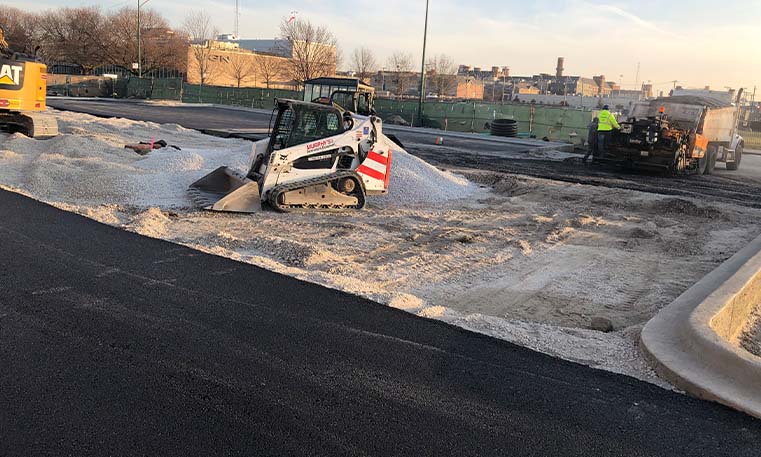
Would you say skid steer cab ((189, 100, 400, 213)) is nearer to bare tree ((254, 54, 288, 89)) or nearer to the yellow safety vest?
A: the yellow safety vest

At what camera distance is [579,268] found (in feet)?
27.0

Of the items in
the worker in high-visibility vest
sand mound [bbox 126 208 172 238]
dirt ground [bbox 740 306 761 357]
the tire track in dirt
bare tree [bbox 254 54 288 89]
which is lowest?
dirt ground [bbox 740 306 761 357]

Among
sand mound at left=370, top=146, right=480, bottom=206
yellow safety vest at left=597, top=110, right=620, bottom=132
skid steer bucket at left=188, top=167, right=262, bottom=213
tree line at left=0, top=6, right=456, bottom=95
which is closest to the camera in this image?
skid steer bucket at left=188, top=167, right=262, bottom=213

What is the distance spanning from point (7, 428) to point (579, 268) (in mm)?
6724

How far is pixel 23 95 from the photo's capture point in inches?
607

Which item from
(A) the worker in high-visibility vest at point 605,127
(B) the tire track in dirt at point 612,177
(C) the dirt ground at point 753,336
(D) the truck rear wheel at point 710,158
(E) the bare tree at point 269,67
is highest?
(E) the bare tree at point 269,67

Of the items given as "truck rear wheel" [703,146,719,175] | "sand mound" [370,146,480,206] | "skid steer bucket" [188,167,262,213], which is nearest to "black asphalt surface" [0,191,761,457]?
"skid steer bucket" [188,167,262,213]

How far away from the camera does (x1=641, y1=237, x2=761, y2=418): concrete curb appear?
414 centimetres

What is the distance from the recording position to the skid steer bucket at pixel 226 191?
32.5 feet

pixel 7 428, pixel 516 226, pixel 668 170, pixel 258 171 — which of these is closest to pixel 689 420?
pixel 7 428

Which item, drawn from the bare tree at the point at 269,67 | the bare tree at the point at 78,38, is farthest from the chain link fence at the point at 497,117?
the bare tree at the point at 78,38

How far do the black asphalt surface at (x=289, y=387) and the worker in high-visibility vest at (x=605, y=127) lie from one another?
54.4 feet

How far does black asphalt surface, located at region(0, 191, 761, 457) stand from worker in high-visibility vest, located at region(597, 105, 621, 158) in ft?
54.4

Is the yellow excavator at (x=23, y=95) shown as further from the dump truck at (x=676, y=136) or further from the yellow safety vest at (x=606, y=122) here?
the dump truck at (x=676, y=136)
